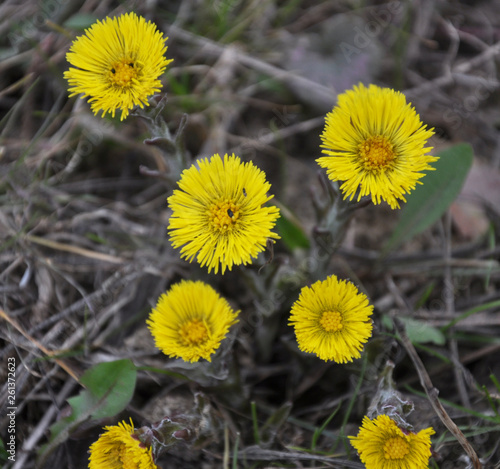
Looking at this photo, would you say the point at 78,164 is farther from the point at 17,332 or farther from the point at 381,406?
the point at 381,406

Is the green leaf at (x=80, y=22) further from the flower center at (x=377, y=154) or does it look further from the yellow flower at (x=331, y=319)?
the yellow flower at (x=331, y=319)

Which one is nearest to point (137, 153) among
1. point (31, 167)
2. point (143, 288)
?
point (31, 167)

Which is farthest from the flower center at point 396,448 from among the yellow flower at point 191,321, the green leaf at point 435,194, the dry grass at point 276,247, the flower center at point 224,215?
the green leaf at point 435,194

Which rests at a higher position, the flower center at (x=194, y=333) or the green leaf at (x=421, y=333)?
the flower center at (x=194, y=333)

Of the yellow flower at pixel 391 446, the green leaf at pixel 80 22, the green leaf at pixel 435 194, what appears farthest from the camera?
the green leaf at pixel 80 22

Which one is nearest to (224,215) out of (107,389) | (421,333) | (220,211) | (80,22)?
(220,211)

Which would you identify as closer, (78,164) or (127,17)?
(127,17)
